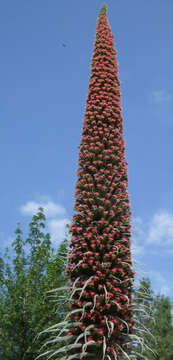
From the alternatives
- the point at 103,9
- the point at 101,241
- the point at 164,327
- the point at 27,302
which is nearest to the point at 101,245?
the point at 101,241

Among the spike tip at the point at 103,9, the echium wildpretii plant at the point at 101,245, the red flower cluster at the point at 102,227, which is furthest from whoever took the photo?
the spike tip at the point at 103,9

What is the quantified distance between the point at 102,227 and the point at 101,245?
0.65m

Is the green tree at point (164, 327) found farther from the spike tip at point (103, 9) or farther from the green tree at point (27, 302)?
the spike tip at point (103, 9)

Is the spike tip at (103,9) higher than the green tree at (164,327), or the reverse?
the spike tip at (103,9)

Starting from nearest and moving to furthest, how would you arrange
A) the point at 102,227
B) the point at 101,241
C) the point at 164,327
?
the point at 101,241 → the point at 102,227 → the point at 164,327

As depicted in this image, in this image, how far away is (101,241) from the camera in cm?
1058

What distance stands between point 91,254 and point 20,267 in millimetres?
6351

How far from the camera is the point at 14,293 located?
14.5 meters

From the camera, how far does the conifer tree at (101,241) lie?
31.4ft


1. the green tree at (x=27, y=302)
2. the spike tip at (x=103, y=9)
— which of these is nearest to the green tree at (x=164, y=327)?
the green tree at (x=27, y=302)

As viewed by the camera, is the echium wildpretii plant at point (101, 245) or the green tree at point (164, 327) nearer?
the echium wildpretii plant at point (101, 245)

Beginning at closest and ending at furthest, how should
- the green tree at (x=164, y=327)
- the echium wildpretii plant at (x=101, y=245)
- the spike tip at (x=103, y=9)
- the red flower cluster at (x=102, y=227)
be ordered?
the echium wildpretii plant at (x=101, y=245) < the red flower cluster at (x=102, y=227) < the spike tip at (x=103, y=9) < the green tree at (x=164, y=327)

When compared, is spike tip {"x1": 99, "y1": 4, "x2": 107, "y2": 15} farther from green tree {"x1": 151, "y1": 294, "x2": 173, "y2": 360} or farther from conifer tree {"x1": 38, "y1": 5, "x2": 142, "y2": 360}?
green tree {"x1": 151, "y1": 294, "x2": 173, "y2": 360}

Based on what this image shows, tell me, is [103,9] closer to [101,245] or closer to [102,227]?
[102,227]
